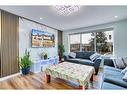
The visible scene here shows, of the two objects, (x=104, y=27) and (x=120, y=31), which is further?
(x=104, y=27)

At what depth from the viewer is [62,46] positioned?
7023 mm

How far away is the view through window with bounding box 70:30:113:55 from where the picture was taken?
5531 millimetres

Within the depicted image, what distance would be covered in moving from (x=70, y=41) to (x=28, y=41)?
334 centimetres

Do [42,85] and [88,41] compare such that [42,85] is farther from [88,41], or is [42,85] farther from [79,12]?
[88,41]

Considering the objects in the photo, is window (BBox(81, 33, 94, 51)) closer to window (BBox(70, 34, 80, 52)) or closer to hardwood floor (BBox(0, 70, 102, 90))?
window (BBox(70, 34, 80, 52))

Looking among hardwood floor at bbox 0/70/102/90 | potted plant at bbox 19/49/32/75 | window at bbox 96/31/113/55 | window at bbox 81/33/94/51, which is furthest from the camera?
window at bbox 81/33/94/51

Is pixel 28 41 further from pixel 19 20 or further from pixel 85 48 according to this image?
pixel 85 48

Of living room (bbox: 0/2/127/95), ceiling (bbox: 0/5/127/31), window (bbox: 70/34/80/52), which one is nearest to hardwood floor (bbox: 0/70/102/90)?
living room (bbox: 0/2/127/95)

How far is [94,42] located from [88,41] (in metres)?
0.41

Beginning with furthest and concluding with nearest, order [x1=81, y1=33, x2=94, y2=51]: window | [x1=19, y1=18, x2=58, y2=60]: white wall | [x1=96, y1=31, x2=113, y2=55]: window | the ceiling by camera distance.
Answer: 1. [x1=81, y1=33, x2=94, y2=51]: window
2. [x1=96, y1=31, x2=113, y2=55]: window
3. [x1=19, y1=18, x2=58, y2=60]: white wall
4. the ceiling

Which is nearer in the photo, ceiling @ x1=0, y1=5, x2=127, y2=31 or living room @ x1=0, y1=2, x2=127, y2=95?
living room @ x1=0, y1=2, x2=127, y2=95

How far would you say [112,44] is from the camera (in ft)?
17.6

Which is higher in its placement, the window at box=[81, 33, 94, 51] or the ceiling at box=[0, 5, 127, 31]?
the ceiling at box=[0, 5, 127, 31]
